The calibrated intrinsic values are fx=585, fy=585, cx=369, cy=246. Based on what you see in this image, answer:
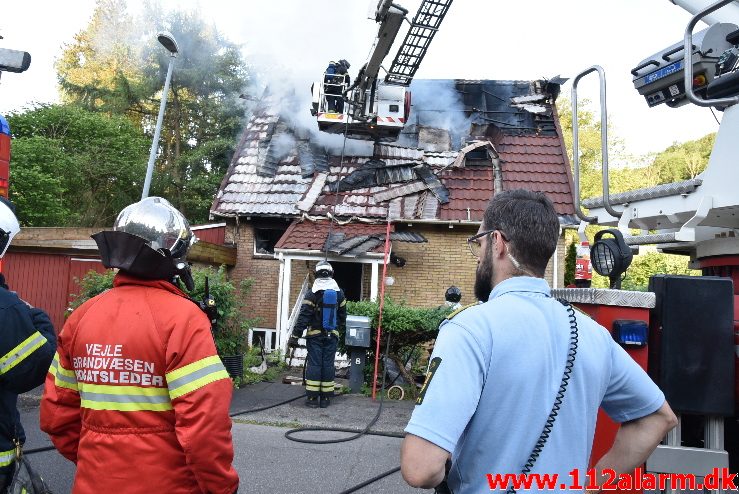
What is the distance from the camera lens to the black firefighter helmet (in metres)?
2.20

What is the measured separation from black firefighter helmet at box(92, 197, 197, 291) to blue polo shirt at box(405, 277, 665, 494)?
3.90ft

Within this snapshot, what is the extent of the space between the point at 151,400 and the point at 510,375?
1.30m

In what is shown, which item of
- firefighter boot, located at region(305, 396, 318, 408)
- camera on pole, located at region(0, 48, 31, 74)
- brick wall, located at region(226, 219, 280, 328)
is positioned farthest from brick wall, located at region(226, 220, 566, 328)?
camera on pole, located at region(0, 48, 31, 74)

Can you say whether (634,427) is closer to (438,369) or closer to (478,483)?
(478,483)

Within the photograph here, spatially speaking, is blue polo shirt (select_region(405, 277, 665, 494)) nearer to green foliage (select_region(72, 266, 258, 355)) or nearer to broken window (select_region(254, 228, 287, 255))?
green foliage (select_region(72, 266, 258, 355))

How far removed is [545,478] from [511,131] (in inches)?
550

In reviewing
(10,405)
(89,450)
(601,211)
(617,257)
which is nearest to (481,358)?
(617,257)

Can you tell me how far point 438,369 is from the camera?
150 centimetres

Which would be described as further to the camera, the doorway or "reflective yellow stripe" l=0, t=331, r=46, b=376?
the doorway

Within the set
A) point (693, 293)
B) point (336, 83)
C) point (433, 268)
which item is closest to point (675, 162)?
point (433, 268)

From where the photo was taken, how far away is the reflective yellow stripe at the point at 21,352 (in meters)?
2.39

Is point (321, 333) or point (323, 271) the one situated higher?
point (323, 271)

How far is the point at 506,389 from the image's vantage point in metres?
1.52

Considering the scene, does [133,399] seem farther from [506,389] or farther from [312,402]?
[312,402]
